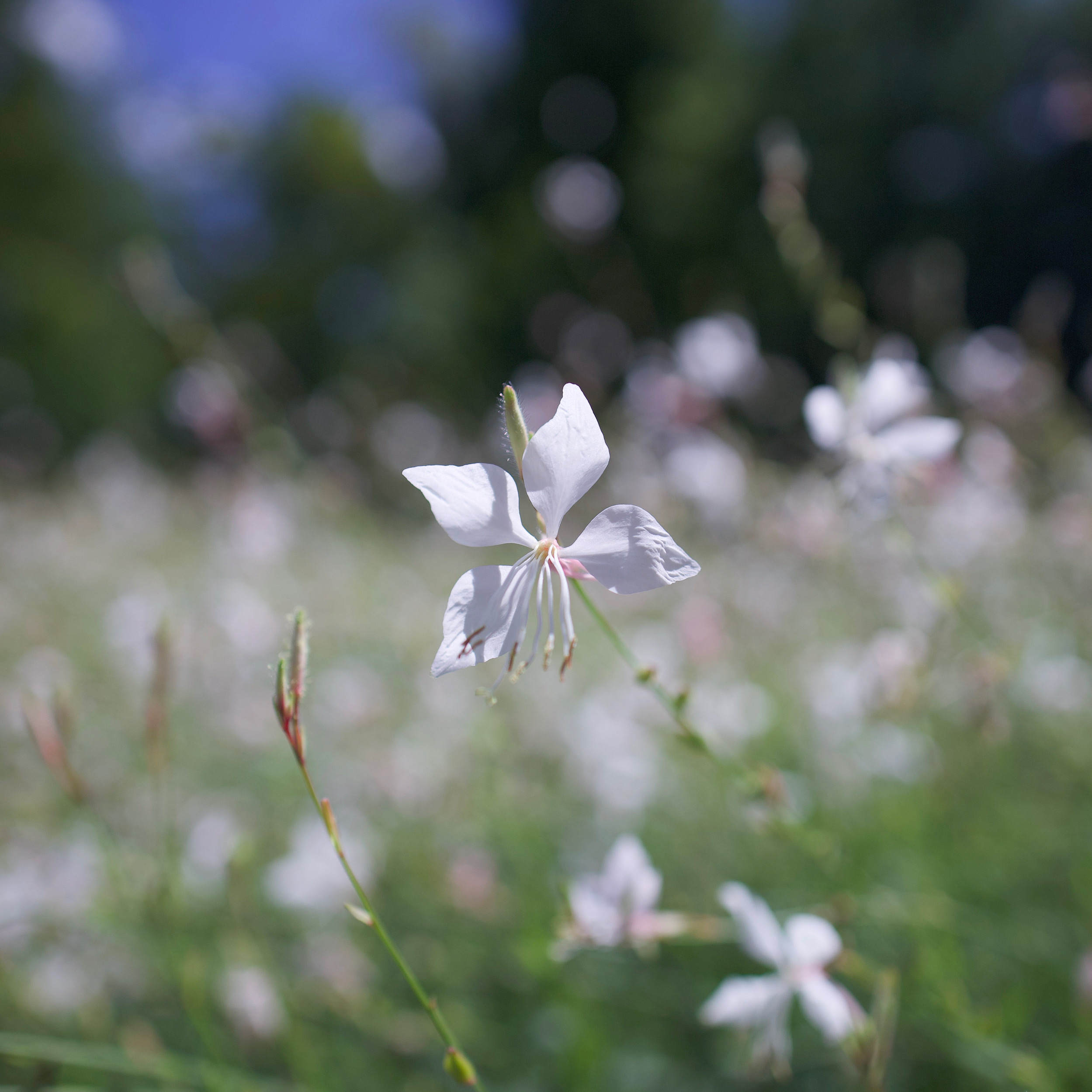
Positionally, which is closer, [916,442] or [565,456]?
[565,456]

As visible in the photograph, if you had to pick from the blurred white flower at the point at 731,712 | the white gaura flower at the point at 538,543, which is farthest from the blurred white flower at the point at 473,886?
the white gaura flower at the point at 538,543

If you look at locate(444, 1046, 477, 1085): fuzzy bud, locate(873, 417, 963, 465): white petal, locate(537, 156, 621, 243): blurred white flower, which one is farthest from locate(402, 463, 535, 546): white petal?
locate(537, 156, 621, 243): blurred white flower

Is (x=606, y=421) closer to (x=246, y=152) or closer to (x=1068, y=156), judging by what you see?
(x=1068, y=156)

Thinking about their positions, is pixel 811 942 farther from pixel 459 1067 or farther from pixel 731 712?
pixel 731 712

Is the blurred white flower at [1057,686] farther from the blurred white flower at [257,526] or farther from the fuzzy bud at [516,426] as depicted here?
the blurred white flower at [257,526]

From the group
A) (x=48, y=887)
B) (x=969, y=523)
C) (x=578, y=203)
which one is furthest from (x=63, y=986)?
(x=578, y=203)

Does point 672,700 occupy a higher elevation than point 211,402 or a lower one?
Answer: higher
